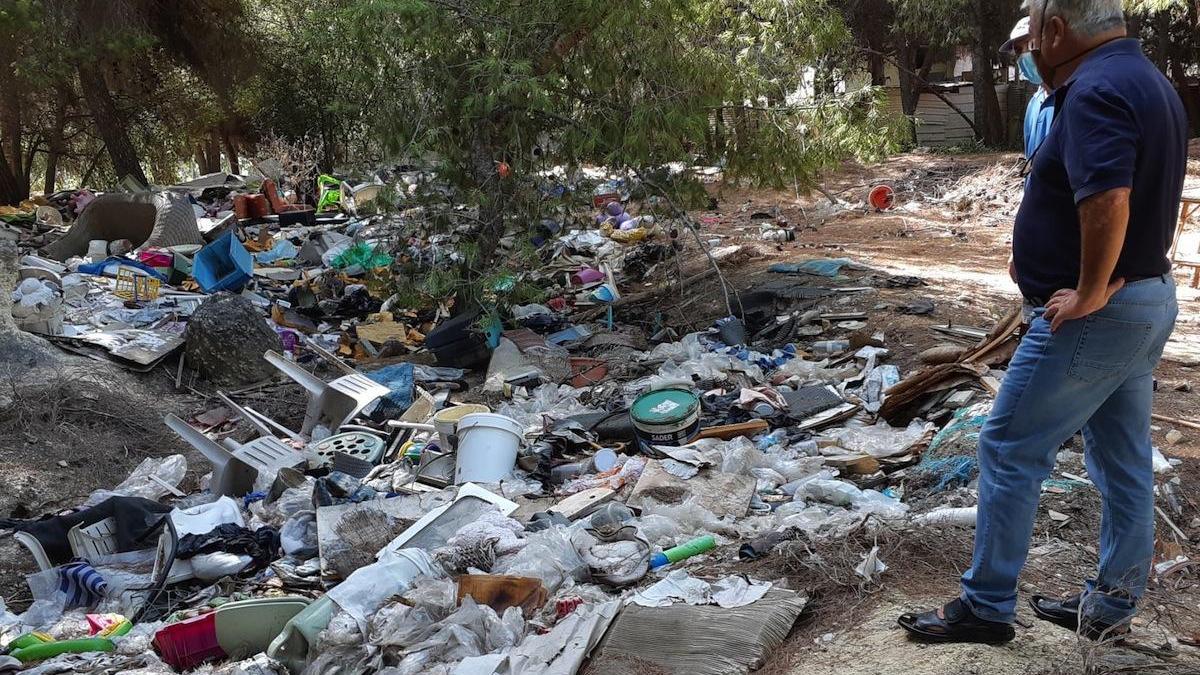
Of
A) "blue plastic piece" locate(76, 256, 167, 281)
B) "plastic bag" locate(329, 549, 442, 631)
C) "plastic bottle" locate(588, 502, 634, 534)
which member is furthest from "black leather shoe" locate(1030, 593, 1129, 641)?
"blue plastic piece" locate(76, 256, 167, 281)

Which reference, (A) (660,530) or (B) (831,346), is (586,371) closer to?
(B) (831,346)

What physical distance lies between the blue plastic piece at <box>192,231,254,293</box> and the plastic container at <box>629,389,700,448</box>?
621cm

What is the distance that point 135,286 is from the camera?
9.95 metres

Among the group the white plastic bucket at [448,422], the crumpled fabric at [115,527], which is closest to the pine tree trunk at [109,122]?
the white plastic bucket at [448,422]

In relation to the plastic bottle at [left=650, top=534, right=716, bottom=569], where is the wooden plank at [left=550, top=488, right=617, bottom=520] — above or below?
below

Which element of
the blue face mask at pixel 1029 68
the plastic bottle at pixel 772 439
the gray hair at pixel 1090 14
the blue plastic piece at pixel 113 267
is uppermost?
the gray hair at pixel 1090 14

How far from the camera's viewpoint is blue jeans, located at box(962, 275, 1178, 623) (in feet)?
7.63

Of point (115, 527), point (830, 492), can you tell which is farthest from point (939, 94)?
point (115, 527)

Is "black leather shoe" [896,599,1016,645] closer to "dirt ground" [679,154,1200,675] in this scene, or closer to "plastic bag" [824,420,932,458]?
"dirt ground" [679,154,1200,675]

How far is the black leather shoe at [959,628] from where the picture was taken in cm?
254

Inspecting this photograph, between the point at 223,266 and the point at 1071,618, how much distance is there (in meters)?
9.84

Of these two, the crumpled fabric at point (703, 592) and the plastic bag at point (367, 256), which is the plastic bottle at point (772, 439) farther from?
the plastic bag at point (367, 256)

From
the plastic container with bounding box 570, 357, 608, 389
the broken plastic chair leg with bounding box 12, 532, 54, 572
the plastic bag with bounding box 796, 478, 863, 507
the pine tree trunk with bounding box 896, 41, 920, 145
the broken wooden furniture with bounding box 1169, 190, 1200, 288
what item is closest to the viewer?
the plastic bag with bounding box 796, 478, 863, 507

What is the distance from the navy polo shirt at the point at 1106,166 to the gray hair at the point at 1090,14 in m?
0.05
